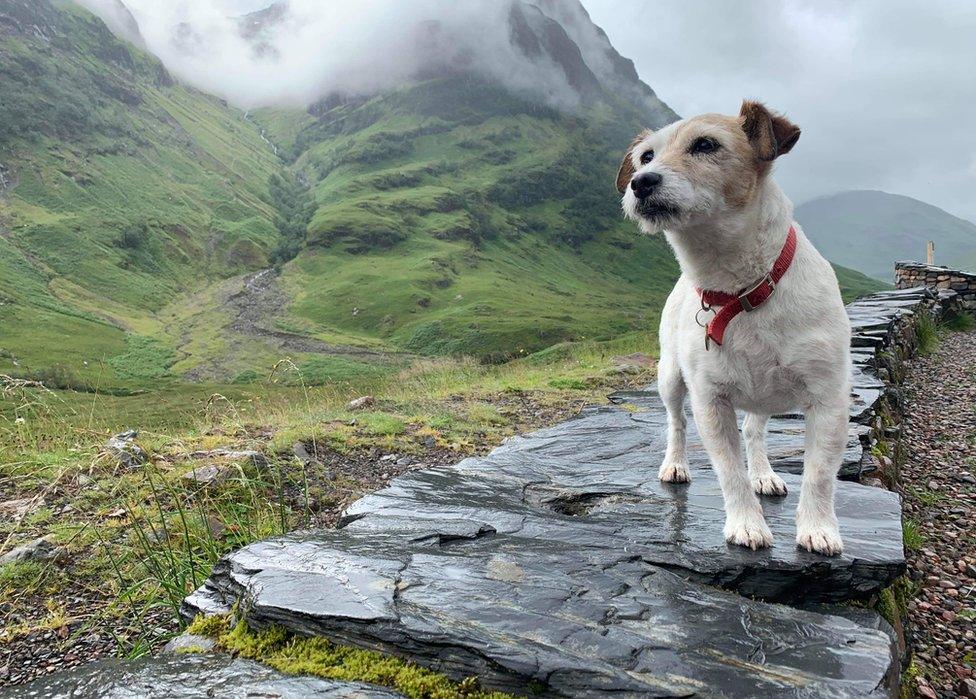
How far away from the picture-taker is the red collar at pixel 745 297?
13.7 ft

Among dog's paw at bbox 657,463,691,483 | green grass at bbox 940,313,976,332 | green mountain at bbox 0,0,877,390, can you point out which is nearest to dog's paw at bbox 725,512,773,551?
dog's paw at bbox 657,463,691,483

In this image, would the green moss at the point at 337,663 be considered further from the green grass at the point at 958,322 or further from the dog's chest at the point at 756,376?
the green grass at the point at 958,322

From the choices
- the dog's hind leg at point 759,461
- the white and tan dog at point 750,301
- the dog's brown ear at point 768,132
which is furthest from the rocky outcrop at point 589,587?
the dog's brown ear at point 768,132

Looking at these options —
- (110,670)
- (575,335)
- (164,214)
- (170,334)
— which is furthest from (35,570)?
(164,214)

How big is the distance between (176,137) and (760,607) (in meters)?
225

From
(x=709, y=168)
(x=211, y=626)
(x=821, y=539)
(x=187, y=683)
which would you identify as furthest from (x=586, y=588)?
(x=709, y=168)

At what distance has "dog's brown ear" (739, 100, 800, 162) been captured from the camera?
14.1 feet

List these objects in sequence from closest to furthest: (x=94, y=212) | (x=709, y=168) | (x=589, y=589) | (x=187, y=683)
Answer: (x=187, y=683) < (x=589, y=589) < (x=709, y=168) < (x=94, y=212)

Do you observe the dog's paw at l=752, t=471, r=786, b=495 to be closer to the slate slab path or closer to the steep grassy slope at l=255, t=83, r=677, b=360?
the slate slab path

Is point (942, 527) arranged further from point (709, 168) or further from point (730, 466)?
point (709, 168)

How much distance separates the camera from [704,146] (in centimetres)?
432

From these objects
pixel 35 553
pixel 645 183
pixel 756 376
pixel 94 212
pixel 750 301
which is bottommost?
pixel 35 553

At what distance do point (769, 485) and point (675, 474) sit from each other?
0.84 metres

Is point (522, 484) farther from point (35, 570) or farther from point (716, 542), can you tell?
point (35, 570)
